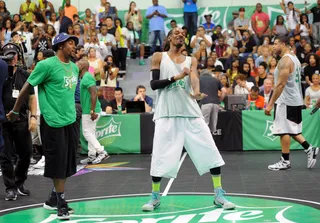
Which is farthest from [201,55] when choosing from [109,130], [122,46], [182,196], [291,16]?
[182,196]

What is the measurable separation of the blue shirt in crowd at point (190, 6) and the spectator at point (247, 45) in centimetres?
212

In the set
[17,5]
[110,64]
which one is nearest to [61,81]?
[110,64]

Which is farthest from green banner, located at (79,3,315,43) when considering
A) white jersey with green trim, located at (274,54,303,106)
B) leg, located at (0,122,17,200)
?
leg, located at (0,122,17,200)

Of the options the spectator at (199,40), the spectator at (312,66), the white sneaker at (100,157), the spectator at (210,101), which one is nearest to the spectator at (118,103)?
the spectator at (210,101)

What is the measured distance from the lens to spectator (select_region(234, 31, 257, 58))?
22062mm

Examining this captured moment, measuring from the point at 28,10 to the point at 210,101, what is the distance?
11437mm

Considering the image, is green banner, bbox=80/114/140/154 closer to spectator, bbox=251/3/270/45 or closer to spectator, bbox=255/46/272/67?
spectator, bbox=255/46/272/67

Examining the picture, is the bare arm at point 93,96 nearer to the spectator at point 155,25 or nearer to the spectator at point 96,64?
the spectator at point 96,64

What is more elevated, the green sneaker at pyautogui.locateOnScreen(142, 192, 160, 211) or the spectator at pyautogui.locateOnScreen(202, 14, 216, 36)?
the spectator at pyautogui.locateOnScreen(202, 14, 216, 36)

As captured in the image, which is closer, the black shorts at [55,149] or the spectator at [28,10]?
the black shorts at [55,149]

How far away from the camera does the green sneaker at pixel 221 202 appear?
810cm

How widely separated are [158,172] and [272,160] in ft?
19.4

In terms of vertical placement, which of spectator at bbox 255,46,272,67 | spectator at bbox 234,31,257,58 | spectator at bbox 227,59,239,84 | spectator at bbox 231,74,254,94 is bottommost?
spectator at bbox 231,74,254,94

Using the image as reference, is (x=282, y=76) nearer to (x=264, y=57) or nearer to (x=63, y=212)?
(x=63, y=212)
